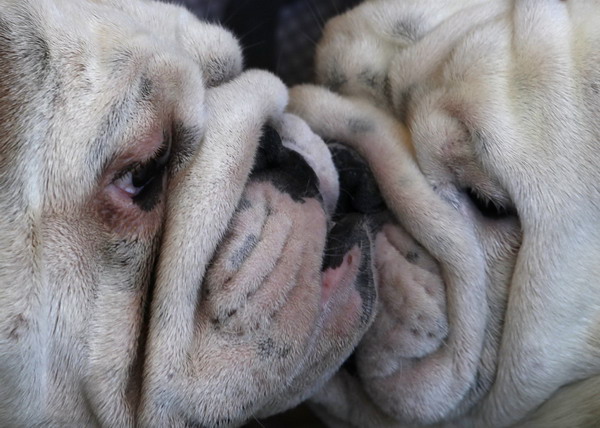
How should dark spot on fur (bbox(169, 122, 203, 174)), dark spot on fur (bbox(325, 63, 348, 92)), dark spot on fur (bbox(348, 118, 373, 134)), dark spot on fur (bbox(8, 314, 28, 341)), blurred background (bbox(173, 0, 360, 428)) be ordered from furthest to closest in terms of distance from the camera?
blurred background (bbox(173, 0, 360, 428)) → dark spot on fur (bbox(325, 63, 348, 92)) → dark spot on fur (bbox(348, 118, 373, 134)) → dark spot on fur (bbox(169, 122, 203, 174)) → dark spot on fur (bbox(8, 314, 28, 341))

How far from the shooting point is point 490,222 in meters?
0.90

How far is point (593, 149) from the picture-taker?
832 millimetres

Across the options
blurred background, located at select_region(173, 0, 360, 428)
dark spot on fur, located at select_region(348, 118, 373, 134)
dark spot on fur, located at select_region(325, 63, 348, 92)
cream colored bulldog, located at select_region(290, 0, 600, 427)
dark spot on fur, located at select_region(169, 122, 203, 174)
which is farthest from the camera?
blurred background, located at select_region(173, 0, 360, 428)

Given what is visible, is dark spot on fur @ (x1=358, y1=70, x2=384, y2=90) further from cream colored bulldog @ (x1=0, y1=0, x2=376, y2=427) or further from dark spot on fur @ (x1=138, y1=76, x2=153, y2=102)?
dark spot on fur @ (x1=138, y1=76, x2=153, y2=102)

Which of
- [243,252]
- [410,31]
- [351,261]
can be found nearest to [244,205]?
[243,252]

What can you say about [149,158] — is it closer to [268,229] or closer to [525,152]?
[268,229]

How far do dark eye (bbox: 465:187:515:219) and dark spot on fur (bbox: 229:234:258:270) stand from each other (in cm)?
29

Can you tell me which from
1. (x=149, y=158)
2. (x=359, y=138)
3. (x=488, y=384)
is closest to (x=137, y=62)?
(x=149, y=158)

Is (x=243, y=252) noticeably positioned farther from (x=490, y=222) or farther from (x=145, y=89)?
(x=490, y=222)

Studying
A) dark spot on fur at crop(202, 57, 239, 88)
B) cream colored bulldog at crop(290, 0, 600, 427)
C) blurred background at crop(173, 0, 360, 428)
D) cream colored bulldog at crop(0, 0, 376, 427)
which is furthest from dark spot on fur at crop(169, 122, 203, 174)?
blurred background at crop(173, 0, 360, 428)

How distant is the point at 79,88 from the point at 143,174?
100 millimetres

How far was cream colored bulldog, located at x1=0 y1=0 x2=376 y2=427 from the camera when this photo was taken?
64 centimetres

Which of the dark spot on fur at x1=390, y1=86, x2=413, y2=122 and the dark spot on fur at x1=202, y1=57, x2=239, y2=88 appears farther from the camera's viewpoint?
the dark spot on fur at x1=390, y1=86, x2=413, y2=122

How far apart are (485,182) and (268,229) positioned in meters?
0.27
